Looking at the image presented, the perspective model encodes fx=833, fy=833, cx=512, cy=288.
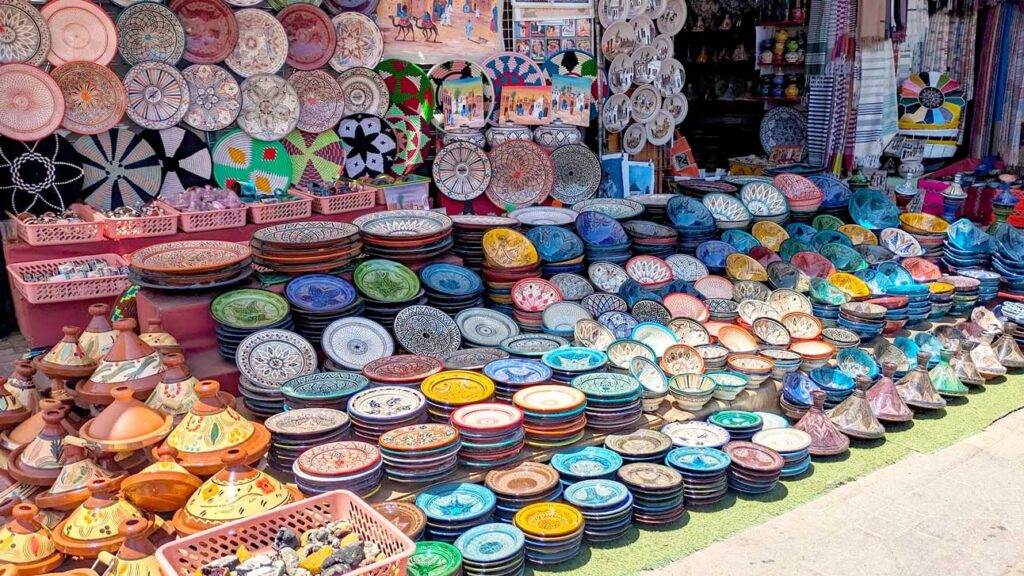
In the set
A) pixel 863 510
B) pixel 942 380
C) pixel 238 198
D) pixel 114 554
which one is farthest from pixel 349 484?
pixel 942 380

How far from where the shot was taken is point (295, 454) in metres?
2.95

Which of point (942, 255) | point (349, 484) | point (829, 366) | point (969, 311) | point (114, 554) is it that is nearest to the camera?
point (114, 554)

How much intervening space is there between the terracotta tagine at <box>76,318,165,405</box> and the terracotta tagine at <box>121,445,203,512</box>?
0.67 meters

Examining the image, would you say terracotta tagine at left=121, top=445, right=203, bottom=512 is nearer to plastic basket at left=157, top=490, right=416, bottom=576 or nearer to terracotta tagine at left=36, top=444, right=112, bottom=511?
terracotta tagine at left=36, top=444, right=112, bottom=511

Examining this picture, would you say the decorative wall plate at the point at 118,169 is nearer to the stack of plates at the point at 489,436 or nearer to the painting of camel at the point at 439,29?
the painting of camel at the point at 439,29

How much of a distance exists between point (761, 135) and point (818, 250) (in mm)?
3052

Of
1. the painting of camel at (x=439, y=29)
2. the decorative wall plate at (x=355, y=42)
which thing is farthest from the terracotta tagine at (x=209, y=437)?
the painting of camel at (x=439, y=29)

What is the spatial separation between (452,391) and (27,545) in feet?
5.09

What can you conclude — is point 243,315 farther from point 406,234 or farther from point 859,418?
point 859,418

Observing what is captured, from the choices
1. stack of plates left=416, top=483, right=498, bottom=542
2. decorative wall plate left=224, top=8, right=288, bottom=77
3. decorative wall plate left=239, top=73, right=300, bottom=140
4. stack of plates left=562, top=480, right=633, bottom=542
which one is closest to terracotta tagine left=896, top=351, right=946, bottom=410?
stack of plates left=562, top=480, right=633, bottom=542

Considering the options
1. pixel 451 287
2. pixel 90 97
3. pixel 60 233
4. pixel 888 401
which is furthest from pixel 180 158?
pixel 888 401

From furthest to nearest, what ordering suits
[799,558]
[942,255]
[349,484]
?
[942,255], [799,558], [349,484]

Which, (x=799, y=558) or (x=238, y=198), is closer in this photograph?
(x=799, y=558)

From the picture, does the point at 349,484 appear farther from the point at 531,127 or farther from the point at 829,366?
the point at 531,127
